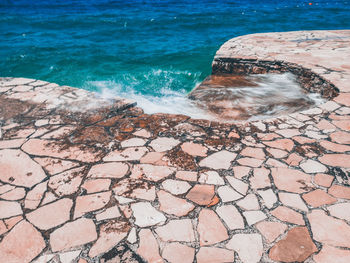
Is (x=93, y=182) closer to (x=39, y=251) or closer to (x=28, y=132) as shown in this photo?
(x=39, y=251)

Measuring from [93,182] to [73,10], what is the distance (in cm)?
2302

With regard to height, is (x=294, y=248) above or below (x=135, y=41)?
above

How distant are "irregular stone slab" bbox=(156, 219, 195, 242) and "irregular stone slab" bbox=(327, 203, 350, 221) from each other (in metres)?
1.27

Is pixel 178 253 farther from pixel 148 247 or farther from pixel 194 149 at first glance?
pixel 194 149

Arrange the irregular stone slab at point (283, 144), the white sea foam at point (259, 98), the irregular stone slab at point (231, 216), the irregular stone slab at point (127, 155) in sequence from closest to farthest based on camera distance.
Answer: the irregular stone slab at point (231, 216) < the irregular stone slab at point (127, 155) < the irregular stone slab at point (283, 144) < the white sea foam at point (259, 98)

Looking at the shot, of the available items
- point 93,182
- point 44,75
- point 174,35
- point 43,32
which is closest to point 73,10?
point 43,32

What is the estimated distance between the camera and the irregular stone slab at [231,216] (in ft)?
7.44

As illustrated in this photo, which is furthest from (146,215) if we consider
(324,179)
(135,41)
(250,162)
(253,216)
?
(135,41)

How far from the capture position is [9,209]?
246 cm

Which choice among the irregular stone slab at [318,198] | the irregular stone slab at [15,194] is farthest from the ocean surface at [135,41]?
the irregular stone slab at [318,198]

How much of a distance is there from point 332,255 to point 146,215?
1.49 metres

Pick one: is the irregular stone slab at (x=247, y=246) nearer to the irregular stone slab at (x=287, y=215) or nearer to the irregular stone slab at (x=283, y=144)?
the irregular stone slab at (x=287, y=215)

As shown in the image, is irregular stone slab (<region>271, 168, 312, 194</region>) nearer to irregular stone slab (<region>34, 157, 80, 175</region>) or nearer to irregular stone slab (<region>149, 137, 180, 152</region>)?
irregular stone slab (<region>149, 137, 180, 152</region>)

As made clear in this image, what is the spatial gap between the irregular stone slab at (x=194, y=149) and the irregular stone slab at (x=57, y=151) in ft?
3.40
